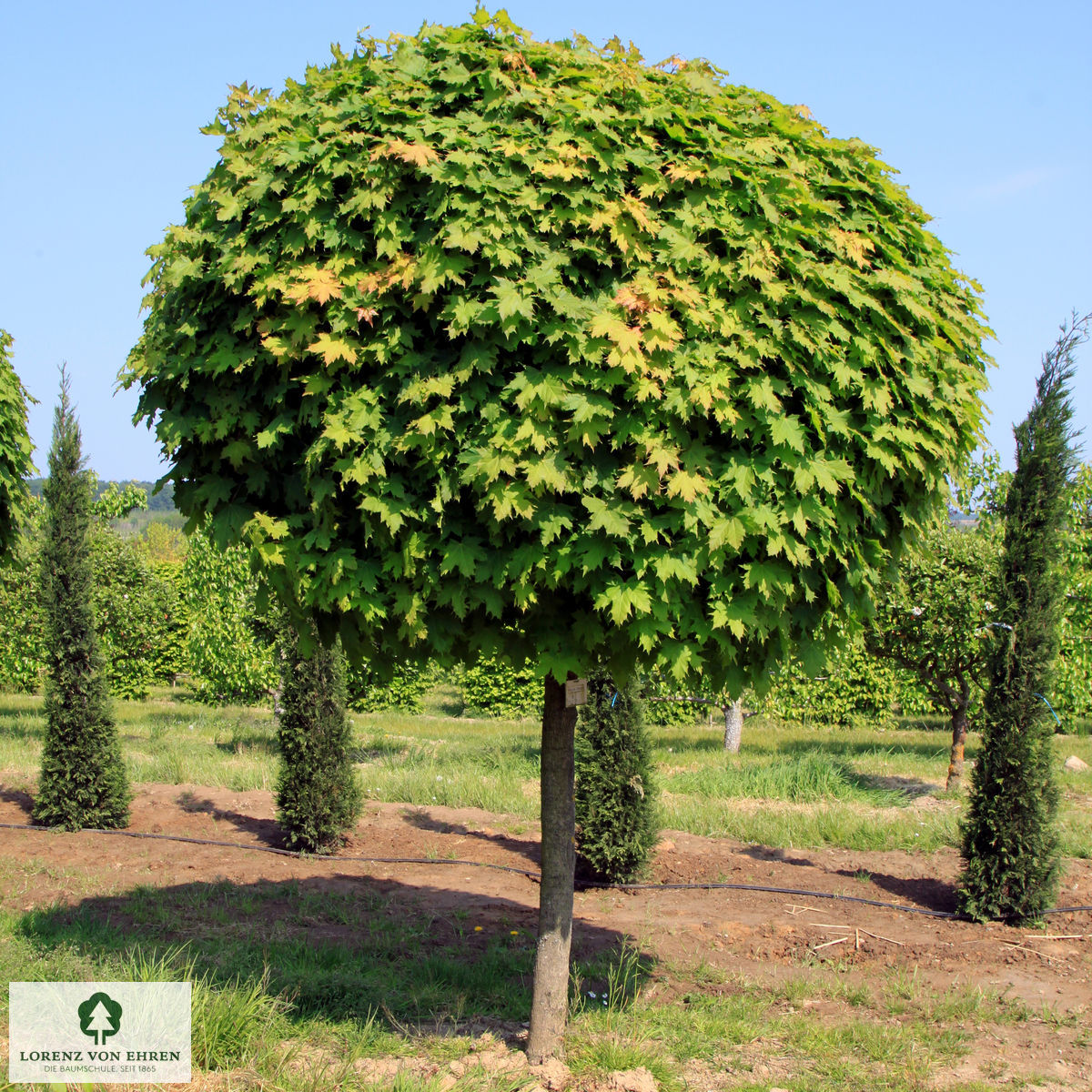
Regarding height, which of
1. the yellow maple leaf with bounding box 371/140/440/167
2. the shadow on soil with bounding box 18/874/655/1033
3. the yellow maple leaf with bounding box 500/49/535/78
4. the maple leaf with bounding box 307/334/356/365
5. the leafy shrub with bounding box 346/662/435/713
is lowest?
the leafy shrub with bounding box 346/662/435/713

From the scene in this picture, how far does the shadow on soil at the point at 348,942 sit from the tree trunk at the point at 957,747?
23.0 ft

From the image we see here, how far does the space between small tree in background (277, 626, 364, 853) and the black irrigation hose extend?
10.4 inches

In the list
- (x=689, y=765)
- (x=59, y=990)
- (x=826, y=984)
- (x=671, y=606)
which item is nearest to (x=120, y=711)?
(x=689, y=765)

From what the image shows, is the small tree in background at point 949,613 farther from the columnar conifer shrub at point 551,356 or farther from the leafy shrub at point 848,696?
the columnar conifer shrub at point 551,356

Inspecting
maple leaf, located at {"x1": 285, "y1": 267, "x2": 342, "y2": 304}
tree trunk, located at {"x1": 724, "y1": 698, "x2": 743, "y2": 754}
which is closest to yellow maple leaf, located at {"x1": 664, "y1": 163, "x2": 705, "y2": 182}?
maple leaf, located at {"x1": 285, "y1": 267, "x2": 342, "y2": 304}

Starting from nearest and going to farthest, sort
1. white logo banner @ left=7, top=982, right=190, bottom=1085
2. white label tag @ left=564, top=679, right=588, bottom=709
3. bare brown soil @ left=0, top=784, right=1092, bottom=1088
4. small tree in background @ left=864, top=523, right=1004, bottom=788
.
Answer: white logo banner @ left=7, top=982, right=190, bottom=1085, white label tag @ left=564, top=679, right=588, bottom=709, bare brown soil @ left=0, top=784, right=1092, bottom=1088, small tree in background @ left=864, top=523, right=1004, bottom=788

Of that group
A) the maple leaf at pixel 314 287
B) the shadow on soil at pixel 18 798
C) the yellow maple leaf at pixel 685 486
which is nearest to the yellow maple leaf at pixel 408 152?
the maple leaf at pixel 314 287

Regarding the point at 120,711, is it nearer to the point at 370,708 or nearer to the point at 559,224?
the point at 370,708

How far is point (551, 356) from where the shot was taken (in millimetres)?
3580

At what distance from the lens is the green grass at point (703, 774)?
33.3 ft

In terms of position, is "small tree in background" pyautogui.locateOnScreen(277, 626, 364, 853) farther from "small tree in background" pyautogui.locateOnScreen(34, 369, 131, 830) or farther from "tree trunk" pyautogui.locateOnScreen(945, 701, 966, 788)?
"tree trunk" pyautogui.locateOnScreen(945, 701, 966, 788)

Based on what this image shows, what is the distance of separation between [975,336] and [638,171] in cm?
171

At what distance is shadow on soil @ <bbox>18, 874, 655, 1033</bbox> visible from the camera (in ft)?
18.0

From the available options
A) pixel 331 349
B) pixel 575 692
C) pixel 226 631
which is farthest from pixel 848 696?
pixel 331 349
